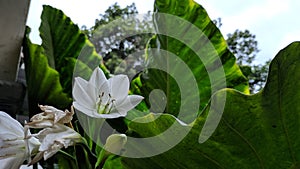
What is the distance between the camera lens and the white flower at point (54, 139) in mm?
375

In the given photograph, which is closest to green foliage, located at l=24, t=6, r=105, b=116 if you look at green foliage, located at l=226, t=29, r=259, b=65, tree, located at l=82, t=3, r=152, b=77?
tree, located at l=82, t=3, r=152, b=77

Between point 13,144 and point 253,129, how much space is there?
0.24 m

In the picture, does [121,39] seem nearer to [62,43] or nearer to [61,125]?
[62,43]

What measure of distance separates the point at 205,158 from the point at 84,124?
0.22 metres

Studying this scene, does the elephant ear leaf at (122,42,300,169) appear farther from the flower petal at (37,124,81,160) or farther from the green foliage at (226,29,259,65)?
the green foliage at (226,29,259,65)

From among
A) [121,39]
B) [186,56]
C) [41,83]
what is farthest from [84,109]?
[121,39]

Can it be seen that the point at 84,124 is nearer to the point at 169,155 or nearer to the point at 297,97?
the point at 169,155

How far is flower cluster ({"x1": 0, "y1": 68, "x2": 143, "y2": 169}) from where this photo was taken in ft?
1.29

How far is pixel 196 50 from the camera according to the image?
0.70 metres

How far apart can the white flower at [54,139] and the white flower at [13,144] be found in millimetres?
24

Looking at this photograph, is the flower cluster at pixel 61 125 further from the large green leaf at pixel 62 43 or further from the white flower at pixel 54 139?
the large green leaf at pixel 62 43

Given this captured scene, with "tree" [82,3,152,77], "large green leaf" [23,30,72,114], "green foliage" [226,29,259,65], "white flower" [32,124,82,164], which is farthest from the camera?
"green foliage" [226,29,259,65]

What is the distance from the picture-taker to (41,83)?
84 cm

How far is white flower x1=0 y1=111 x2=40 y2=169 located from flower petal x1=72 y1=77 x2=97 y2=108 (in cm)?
6
